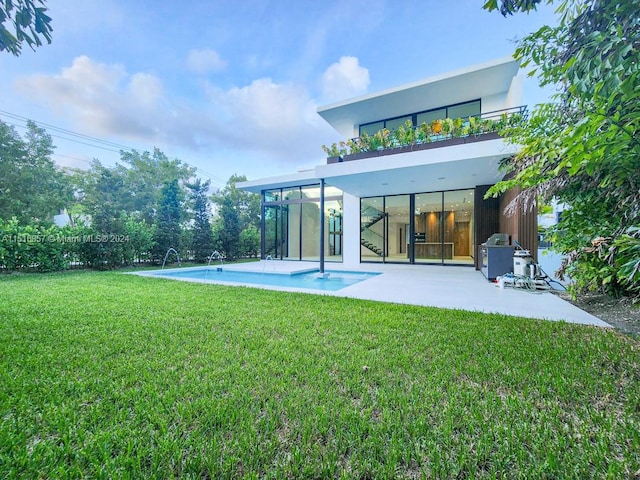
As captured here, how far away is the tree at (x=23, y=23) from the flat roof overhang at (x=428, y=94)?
935cm

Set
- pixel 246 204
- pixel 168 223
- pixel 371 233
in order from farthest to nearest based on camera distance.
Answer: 1. pixel 246 204
2. pixel 168 223
3. pixel 371 233

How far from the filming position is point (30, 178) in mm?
15930

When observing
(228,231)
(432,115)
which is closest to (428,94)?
(432,115)

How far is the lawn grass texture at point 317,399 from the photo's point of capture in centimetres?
136

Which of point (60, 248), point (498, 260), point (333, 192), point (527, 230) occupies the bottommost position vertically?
point (498, 260)

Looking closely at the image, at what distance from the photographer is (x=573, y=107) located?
11.9ft

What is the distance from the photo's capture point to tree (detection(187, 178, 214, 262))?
1385cm

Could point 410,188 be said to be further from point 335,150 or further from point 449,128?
point 335,150

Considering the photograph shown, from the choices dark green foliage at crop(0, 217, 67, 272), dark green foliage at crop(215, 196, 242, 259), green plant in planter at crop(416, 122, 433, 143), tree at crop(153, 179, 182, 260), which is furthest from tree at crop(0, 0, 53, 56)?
dark green foliage at crop(215, 196, 242, 259)

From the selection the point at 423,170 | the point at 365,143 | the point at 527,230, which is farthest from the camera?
the point at 365,143

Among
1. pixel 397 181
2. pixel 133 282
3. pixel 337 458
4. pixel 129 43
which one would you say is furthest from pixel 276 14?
pixel 337 458

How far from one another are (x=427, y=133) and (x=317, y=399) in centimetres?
833

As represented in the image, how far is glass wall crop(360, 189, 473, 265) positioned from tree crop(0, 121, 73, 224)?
56.8ft

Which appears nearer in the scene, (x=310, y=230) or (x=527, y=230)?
(x=527, y=230)
